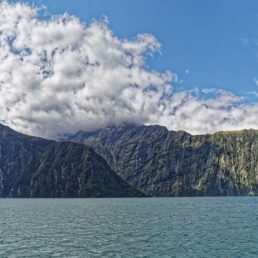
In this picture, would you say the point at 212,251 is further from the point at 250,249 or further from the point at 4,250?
the point at 4,250

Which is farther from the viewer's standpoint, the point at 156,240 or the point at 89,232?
the point at 89,232

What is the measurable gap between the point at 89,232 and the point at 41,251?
26.1m

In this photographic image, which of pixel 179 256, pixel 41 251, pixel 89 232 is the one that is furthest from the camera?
pixel 89 232

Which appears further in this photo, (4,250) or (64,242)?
(64,242)

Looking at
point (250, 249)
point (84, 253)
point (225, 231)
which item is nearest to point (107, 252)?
point (84, 253)

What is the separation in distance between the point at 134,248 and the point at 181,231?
27380 mm

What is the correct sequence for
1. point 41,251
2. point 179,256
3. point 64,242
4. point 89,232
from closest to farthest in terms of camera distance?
point 179,256 < point 41,251 < point 64,242 < point 89,232

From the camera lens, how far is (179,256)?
58.8 metres

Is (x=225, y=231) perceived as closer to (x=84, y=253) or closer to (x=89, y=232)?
(x=89, y=232)

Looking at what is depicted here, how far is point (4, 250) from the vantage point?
63812mm

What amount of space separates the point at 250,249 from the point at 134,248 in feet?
64.0

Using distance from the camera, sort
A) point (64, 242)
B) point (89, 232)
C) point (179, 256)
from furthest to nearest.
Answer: point (89, 232) → point (64, 242) → point (179, 256)

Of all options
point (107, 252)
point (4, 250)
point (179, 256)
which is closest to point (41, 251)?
point (4, 250)

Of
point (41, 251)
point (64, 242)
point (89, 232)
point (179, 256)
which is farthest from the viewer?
point (89, 232)
